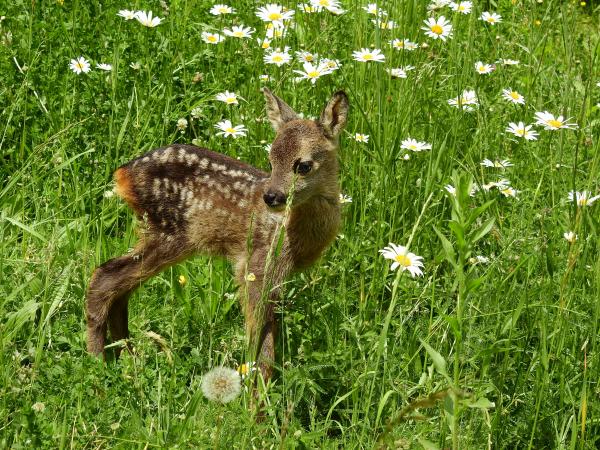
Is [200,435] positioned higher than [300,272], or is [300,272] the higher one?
[200,435]

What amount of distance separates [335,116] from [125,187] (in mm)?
1164

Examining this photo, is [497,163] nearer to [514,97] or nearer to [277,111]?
[514,97]

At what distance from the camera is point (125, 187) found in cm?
556

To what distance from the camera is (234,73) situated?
22.2 ft

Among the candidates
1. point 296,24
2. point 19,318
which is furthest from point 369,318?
point 296,24

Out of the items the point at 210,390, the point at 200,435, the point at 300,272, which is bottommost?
the point at 300,272

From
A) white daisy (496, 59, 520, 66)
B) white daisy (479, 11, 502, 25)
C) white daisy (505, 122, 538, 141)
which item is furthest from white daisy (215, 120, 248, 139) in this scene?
white daisy (479, 11, 502, 25)

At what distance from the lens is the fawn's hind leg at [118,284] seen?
5.32 m

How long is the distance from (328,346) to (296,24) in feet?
9.88

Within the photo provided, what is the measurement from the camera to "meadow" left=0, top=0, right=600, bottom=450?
13.8ft

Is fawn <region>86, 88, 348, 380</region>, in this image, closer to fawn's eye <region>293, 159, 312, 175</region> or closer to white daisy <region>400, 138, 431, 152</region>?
fawn's eye <region>293, 159, 312, 175</region>

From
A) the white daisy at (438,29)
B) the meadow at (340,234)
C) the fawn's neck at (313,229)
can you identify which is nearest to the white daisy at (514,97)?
the meadow at (340,234)

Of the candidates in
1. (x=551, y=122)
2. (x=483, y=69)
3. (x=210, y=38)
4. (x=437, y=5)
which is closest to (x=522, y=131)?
(x=551, y=122)

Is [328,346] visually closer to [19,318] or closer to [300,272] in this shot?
[300,272]
